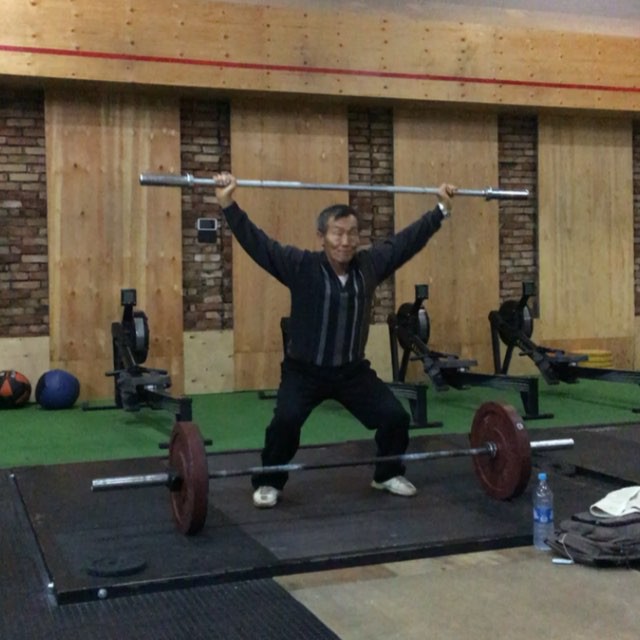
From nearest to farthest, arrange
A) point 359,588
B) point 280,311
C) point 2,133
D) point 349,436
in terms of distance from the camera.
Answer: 1. point 359,588
2. point 349,436
3. point 2,133
4. point 280,311

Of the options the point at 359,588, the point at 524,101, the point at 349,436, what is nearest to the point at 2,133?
the point at 349,436

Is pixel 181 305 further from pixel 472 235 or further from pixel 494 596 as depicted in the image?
pixel 494 596

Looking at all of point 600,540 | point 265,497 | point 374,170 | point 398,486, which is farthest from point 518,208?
point 600,540

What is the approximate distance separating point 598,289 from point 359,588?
641 centimetres

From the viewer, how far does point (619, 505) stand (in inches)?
122

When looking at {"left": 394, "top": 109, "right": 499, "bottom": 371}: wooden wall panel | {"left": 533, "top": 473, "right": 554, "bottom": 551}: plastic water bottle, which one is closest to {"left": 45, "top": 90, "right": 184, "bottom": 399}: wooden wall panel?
{"left": 394, "top": 109, "right": 499, "bottom": 371}: wooden wall panel

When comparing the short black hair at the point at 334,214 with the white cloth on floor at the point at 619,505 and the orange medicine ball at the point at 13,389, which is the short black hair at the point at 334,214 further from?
the orange medicine ball at the point at 13,389

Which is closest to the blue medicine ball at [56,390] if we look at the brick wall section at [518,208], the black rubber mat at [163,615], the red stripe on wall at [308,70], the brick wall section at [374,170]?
the red stripe on wall at [308,70]

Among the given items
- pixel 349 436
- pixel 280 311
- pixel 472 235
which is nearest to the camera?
pixel 349 436

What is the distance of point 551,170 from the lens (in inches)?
328

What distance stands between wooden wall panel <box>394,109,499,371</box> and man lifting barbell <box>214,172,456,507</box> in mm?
4131

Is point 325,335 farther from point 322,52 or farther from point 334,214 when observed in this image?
point 322,52

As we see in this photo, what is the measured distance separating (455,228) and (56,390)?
12.3 ft

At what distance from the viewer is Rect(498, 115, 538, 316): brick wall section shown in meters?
8.26
